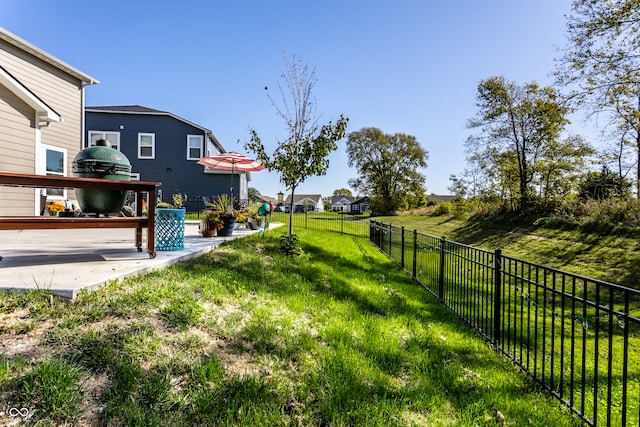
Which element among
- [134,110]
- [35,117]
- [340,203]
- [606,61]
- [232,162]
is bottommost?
[232,162]

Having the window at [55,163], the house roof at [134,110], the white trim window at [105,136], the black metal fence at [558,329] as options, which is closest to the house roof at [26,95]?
the window at [55,163]

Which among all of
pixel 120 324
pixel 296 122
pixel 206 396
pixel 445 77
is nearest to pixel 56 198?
pixel 296 122

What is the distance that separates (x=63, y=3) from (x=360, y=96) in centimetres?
872

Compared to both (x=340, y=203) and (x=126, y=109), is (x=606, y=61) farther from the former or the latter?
(x=340, y=203)

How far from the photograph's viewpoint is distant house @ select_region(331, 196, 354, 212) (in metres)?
81.4

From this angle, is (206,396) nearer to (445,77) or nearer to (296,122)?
(296,122)

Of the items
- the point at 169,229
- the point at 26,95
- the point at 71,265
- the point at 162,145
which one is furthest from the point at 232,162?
the point at 162,145

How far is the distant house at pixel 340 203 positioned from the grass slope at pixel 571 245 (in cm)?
6696

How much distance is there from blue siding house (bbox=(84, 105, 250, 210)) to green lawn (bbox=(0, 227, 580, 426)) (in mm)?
17021

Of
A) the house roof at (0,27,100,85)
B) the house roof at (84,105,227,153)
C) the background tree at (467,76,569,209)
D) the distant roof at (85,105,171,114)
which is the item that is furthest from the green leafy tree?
the distant roof at (85,105,171,114)

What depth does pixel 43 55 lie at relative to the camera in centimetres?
933

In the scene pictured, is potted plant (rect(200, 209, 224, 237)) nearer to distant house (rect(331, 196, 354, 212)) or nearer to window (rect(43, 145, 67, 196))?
window (rect(43, 145, 67, 196))

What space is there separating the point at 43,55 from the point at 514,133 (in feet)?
63.5

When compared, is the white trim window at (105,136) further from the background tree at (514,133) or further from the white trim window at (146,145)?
the background tree at (514,133)
